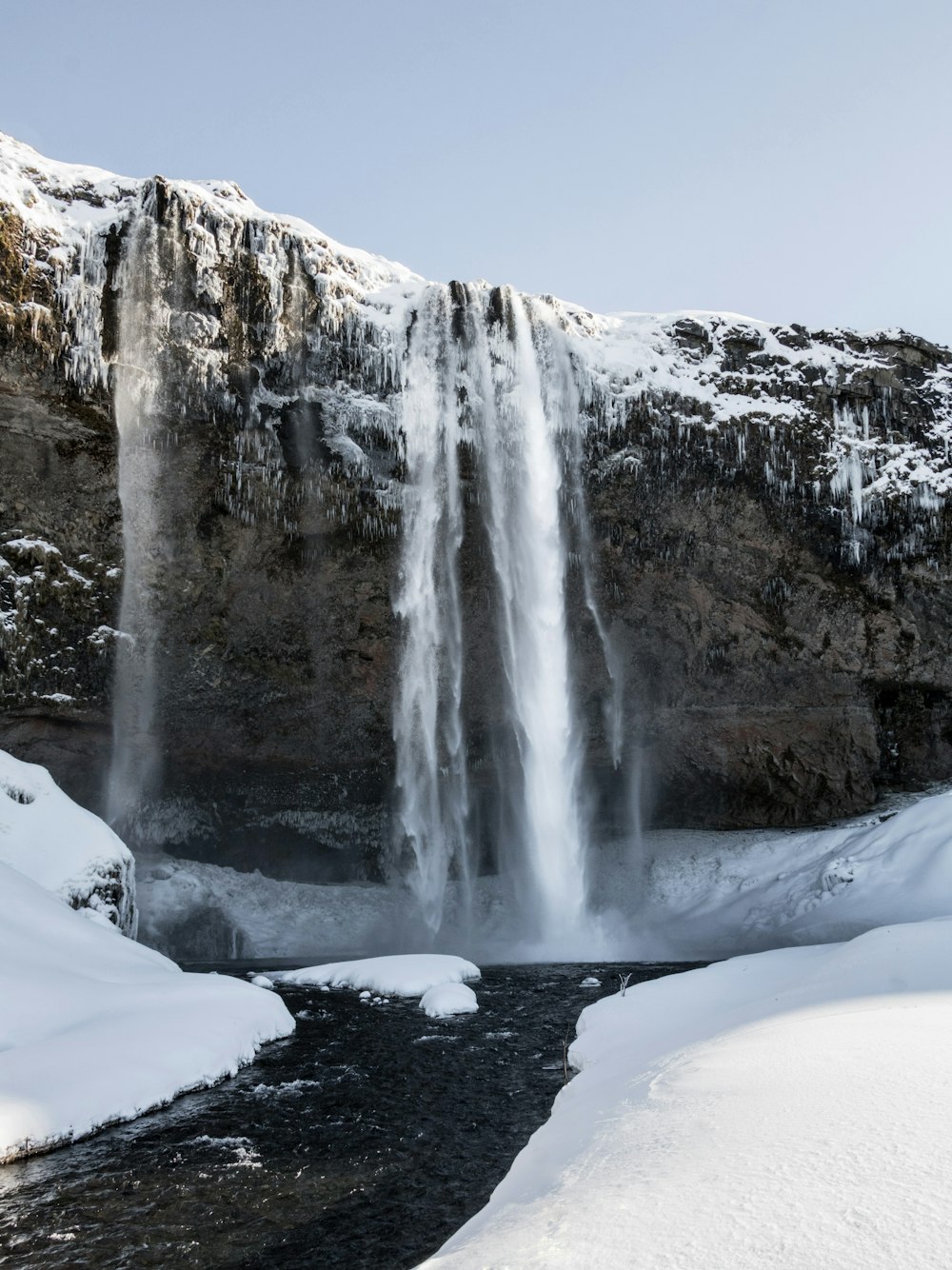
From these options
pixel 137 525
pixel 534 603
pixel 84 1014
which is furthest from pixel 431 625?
pixel 84 1014

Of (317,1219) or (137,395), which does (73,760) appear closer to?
(137,395)

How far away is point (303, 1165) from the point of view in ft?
24.0

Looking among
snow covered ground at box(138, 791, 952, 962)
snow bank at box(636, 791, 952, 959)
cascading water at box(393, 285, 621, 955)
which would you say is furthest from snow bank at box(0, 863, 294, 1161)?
snow bank at box(636, 791, 952, 959)

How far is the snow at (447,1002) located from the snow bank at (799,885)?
409 inches

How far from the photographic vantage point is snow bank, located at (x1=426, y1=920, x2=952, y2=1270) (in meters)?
3.26

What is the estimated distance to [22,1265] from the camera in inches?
217

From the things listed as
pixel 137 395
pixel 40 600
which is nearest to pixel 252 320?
pixel 137 395

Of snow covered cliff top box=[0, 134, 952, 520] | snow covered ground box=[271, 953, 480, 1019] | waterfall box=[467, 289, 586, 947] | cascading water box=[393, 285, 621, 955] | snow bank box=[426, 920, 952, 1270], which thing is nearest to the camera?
snow bank box=[426, 920, 952, 1270]

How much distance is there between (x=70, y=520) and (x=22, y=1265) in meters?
20.4

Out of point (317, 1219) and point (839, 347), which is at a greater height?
point (839, 347)

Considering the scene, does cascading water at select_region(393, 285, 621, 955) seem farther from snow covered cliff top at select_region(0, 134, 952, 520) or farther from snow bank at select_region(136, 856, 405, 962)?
snow bank at select_region(136, 856, 405, 962)

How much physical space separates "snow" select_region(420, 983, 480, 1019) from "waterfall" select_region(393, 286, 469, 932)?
41.2 ft

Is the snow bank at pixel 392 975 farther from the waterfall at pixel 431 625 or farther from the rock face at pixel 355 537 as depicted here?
the rock face at pixel 355 537

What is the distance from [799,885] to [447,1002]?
14752mm
